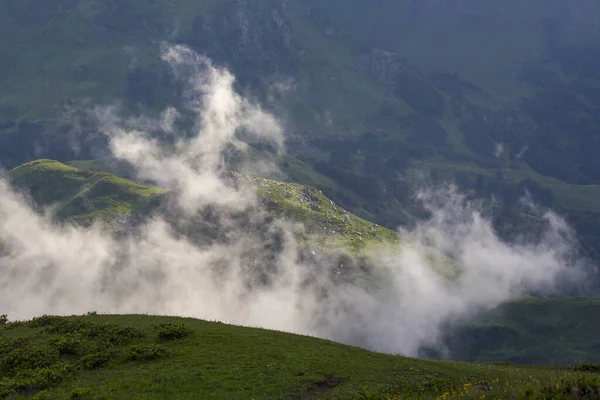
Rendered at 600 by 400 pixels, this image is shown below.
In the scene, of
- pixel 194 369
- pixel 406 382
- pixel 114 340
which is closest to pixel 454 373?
pixel 406 382

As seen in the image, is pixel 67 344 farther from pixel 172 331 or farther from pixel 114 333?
pixel 172 331

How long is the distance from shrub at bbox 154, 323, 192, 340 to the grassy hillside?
0.10 metres

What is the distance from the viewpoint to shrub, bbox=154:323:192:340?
4809 centimetres

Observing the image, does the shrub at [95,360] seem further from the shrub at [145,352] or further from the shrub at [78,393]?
the shrub at [78,393]

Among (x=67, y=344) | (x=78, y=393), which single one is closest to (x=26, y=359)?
(x=67, y=344)

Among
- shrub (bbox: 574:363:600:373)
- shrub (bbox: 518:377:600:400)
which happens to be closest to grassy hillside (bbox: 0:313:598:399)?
shrub (bbox: 574:363:600:373)

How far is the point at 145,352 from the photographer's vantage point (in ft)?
142

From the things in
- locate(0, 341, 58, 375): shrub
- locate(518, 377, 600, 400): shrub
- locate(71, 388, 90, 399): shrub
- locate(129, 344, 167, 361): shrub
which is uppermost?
locate(129, 344, 167, 361): shrub

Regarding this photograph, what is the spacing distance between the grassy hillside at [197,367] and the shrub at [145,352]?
9cm

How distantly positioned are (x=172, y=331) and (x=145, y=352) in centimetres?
540

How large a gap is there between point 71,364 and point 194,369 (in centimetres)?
1038

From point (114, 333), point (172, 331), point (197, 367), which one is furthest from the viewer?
point (172, 331)

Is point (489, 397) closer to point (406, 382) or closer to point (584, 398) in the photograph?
point (584, 398)

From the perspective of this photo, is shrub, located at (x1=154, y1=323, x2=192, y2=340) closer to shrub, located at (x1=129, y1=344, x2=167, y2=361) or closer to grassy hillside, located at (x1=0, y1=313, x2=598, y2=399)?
grassy hillside, located at (x1=0, y1=313, x2=598, y2=399)
